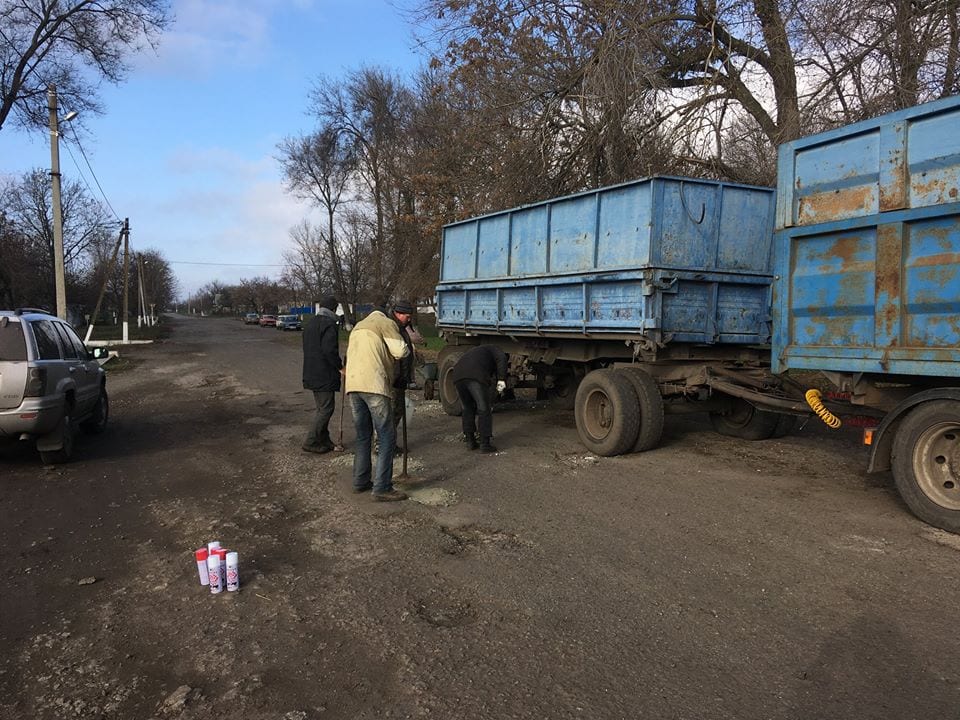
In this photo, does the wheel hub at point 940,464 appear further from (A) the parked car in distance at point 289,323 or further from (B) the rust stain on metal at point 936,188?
(A) the parked car in distance at point 289,323

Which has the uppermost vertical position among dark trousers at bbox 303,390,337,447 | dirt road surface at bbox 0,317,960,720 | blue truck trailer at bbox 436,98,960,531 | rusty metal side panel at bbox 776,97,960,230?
rusty metal side panel at bbox 776,97,960,230

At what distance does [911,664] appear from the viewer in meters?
3.17

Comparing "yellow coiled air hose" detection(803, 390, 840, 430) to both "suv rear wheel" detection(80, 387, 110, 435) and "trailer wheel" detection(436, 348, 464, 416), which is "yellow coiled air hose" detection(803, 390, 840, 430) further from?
"suv rear wheel" detection(80, 387, 110, 435)

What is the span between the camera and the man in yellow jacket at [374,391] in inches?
231

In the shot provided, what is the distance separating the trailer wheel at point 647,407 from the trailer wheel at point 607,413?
51 mm

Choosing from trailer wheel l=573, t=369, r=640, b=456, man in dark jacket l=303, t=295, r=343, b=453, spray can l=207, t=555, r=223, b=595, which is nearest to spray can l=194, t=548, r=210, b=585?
spray can l=207, t=555, r=223, b=595

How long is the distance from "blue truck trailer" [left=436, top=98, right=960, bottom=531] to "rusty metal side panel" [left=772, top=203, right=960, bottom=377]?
11 millimetres

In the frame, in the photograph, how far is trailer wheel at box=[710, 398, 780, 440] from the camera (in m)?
8.19

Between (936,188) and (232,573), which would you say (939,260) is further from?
(232,573)

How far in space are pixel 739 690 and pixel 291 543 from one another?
10.4ft

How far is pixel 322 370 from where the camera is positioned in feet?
26.3

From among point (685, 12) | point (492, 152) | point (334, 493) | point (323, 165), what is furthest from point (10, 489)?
point (323, 165)

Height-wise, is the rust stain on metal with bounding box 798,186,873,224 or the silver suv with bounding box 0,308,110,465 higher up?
the rust stain on metal with bounding box 798,186,873,224

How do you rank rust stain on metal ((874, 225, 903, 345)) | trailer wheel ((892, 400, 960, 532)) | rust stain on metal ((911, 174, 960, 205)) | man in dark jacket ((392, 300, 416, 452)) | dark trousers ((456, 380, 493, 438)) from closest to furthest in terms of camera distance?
rust stain on metal ((911, 174, 960, 205)) < trailer wheel ((892, 400, 960, 532)) < rust stain on metal ((874, 225, 903, 345)) < man in dark jacket ((392, 300, 416, 452)) < dark trousers ((456, 380, 493, 438))
